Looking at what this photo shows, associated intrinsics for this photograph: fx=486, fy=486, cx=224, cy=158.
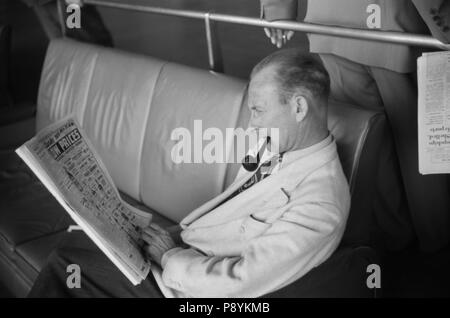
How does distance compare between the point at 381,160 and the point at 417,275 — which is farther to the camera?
the point at 417,275

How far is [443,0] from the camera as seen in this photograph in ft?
4.53

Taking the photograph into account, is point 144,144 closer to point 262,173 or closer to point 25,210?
point 25,210

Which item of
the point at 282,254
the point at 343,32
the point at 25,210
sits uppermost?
the point at 343,32

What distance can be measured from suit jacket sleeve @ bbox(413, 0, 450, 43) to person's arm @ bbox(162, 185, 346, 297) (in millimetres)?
599

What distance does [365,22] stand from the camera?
5.59ft

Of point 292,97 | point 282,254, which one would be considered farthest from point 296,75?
point 282,254

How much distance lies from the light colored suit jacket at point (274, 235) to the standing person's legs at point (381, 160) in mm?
540

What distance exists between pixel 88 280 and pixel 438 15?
4.32 feet

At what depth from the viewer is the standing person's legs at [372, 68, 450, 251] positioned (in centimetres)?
172

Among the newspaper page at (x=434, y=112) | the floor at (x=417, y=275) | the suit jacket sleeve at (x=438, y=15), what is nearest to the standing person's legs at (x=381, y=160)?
the floor at (x=417, y=275)

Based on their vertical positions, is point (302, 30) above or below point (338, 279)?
above

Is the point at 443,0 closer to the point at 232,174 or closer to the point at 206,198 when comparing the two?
the point at 232,174

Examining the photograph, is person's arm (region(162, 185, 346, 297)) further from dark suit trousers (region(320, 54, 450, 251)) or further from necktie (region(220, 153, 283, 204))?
dark suit trousers (region(320, 54, 450, 251))

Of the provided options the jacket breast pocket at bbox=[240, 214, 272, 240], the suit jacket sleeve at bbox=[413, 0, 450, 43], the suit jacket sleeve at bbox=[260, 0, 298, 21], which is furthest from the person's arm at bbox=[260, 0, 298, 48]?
the jacket breast pocket at bbox=[240, 214, 272, 240]
